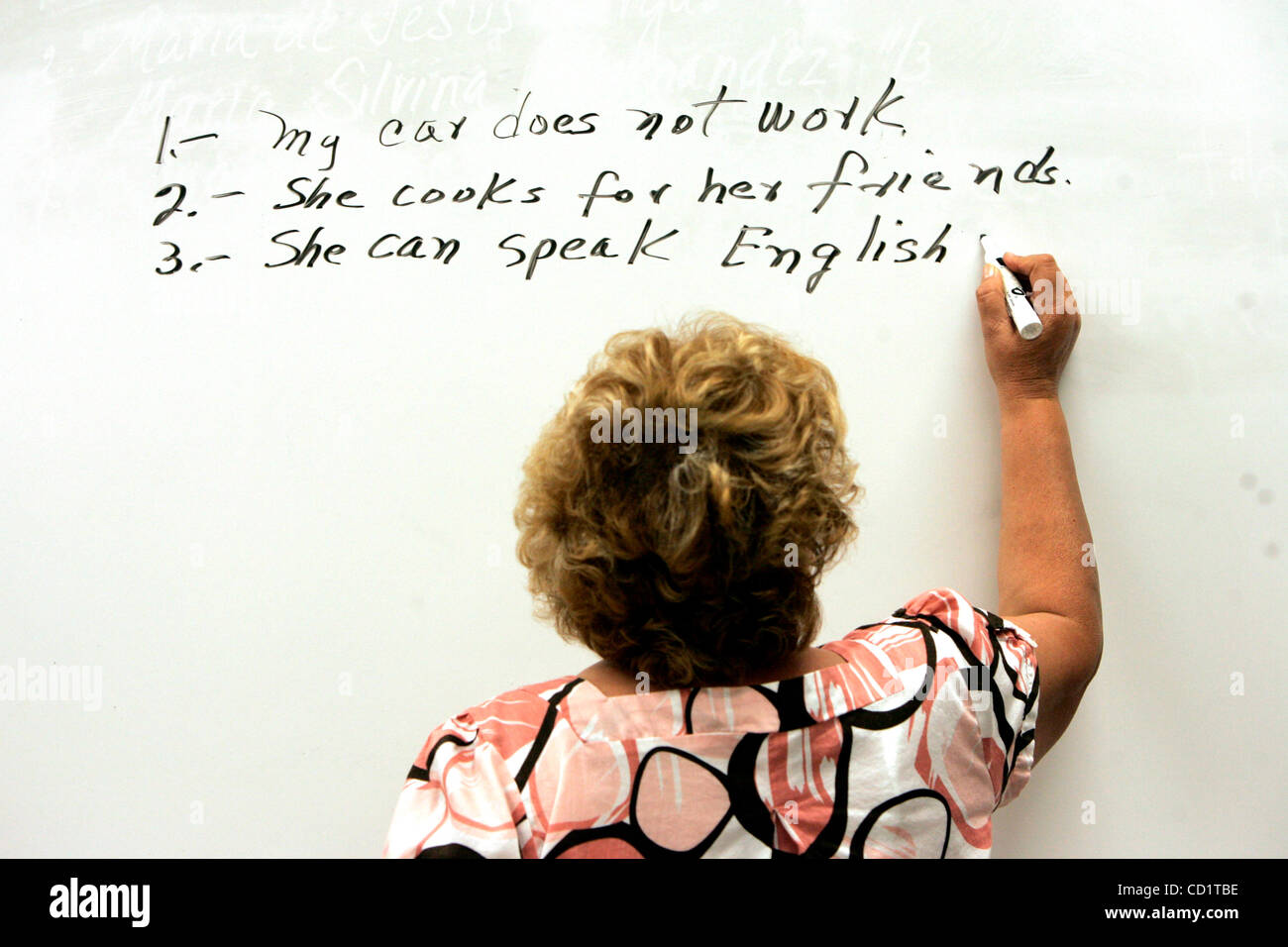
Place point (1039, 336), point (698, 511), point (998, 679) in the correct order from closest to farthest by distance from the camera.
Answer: point (698, 511) < point (998, 679) < point (1039, 336)

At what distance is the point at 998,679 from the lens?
0.70 m

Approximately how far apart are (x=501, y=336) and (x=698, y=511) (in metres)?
0.42

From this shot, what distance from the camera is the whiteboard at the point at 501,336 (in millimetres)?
903

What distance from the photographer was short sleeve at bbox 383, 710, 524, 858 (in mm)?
609

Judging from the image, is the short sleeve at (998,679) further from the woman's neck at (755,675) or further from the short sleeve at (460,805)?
the short sleeve at (460,805)

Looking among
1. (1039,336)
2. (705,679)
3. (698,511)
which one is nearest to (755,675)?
(705,679)

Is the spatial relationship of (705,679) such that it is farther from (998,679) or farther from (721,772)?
(998,679)

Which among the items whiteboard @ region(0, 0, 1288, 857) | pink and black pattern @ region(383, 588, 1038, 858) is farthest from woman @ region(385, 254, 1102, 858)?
whiteboard @ region(0, 0, 1288, 857)

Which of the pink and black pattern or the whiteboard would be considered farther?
the whiteboard

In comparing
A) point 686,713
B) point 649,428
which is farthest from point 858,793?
point 649,428

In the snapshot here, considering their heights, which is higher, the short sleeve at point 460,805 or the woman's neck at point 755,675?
the woman's neck at point 755,675

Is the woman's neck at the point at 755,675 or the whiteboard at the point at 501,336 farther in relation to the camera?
the whiteboard at the point at 501,336

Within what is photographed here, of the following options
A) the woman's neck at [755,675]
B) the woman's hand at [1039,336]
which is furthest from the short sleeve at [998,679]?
the woman's hand at [1039,336]

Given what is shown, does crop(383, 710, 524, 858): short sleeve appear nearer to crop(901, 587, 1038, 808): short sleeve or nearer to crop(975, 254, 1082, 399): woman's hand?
crop(901, 587, 1038, 808): short sleeve
